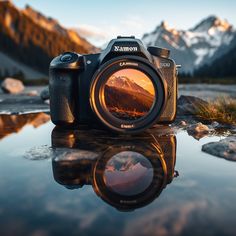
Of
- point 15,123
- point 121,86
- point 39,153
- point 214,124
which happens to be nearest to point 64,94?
point 121,86

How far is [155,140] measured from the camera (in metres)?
1.91

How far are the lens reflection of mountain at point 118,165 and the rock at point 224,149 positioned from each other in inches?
7.5

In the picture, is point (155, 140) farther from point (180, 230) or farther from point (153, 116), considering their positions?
point (180, 230)

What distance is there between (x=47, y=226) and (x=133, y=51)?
123 centimetres

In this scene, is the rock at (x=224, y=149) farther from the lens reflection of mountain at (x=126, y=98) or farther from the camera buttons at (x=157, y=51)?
the camera buttons at (x=157, y=51)

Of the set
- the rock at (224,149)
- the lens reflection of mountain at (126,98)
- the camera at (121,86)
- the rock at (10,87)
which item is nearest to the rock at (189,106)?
the camera at (121,86)

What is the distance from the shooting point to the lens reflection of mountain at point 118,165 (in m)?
1.10

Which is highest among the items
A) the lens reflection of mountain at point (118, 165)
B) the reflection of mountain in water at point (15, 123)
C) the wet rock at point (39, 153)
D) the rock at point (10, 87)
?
the lens reflection of mountain at point (118, 165)

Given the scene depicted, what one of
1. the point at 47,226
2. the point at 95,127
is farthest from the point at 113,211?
the point at 95,127

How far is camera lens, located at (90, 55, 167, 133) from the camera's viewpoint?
1.83 m

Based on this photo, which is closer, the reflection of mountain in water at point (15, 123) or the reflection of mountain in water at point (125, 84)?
the reflection of mountain in water at point (125, 84)

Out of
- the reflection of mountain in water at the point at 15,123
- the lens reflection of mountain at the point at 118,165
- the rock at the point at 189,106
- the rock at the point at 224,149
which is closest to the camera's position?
the lens reflection of mountain at the point at 118,165

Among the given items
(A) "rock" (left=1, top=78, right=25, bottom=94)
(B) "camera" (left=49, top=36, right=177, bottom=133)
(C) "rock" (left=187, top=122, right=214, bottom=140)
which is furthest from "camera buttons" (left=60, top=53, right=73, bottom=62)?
(A) "rock" (left=1, top=78, right=25, bottom=94)

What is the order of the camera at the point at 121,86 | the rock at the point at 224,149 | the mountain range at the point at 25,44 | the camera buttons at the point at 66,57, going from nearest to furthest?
the rock at the point at 224,149
the camera at the point at 121,86
the camera buttons at the point at 66,57
the mountain range at the point at 25,44
